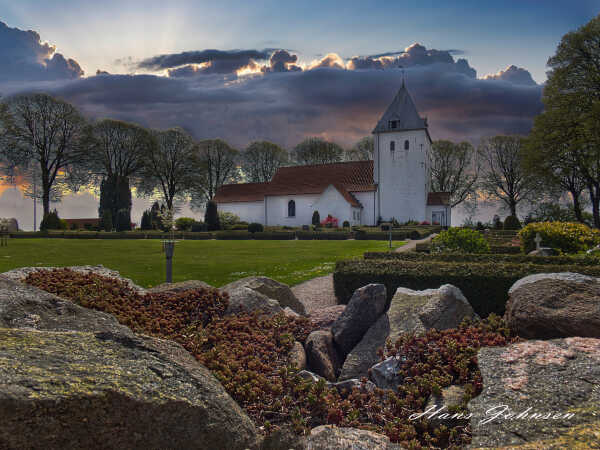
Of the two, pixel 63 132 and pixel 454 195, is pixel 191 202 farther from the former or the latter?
pixel 454 195

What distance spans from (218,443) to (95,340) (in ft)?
3.22

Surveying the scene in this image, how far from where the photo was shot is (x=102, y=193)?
40375 millimetres

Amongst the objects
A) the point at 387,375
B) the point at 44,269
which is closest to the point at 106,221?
the point at 44,269

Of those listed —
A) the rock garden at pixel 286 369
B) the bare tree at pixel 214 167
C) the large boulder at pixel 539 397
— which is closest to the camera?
the rock garden at pixel 286 369

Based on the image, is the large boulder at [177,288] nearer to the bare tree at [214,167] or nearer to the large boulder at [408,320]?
the large boulder at [408,320]

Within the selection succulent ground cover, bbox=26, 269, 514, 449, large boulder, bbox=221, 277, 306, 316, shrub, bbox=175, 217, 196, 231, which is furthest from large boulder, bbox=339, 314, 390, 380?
shrub, bbox=175, 217, 196, 231

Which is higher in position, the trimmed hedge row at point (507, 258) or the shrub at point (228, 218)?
the shrub at point (228, 218)

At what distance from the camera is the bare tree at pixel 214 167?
48.1 metres

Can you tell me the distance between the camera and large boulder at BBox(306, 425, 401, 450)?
8.31 feet

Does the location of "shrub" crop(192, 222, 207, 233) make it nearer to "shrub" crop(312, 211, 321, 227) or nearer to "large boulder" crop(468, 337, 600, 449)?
"shrub" crop(312, 211, 321, 227)

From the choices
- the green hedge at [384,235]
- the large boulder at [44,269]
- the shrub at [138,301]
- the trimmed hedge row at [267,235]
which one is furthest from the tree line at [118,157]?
the shrub at [138,301]

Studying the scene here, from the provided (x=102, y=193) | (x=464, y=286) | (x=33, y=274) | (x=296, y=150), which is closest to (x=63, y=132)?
(x=102, y=193)

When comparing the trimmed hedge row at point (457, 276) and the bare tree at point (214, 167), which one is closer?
the trimmed hedge row at point (457, 276)

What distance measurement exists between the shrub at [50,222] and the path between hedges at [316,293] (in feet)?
111
